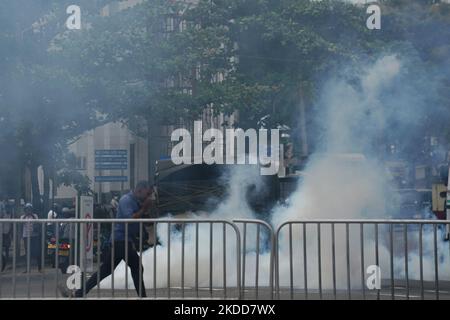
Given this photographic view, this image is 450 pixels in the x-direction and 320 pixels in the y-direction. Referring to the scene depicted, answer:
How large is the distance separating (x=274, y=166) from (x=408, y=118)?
16.1 ft

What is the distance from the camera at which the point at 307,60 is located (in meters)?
26.2

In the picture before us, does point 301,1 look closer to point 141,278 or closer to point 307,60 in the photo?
point 307,60

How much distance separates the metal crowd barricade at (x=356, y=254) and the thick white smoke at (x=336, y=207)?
19 mm

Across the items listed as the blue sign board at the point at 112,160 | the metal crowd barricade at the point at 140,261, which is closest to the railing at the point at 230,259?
the metal crowd barricade at the point at 140,261

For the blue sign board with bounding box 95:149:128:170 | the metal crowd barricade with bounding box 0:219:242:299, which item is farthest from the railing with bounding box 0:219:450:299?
the blue sign board with bounding box 95:149:128:170

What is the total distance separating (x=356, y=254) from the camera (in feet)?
31.8

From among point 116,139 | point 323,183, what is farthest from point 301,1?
point 116,139

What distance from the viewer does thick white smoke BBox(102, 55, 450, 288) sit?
9383 millimetres

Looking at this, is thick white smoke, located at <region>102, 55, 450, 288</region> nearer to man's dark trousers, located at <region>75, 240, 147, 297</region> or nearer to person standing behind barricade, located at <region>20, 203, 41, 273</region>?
man's dark trousers, located at <region>75, 240, 147, 297</region>

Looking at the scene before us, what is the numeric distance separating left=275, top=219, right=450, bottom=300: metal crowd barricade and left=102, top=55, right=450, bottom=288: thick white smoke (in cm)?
2

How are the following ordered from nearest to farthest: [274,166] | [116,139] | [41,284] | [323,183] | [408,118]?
[41,284], [323,183], [274,166], [408,118], [116,139]

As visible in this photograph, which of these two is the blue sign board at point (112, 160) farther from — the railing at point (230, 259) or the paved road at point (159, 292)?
the paved road at point (159, 292)

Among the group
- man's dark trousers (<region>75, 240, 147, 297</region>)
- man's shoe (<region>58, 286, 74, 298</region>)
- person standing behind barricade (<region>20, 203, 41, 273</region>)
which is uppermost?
person standing behind barricade (<region>20, 203, 41, 273</region>)

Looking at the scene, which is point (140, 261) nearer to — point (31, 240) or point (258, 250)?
point (258, 250)
